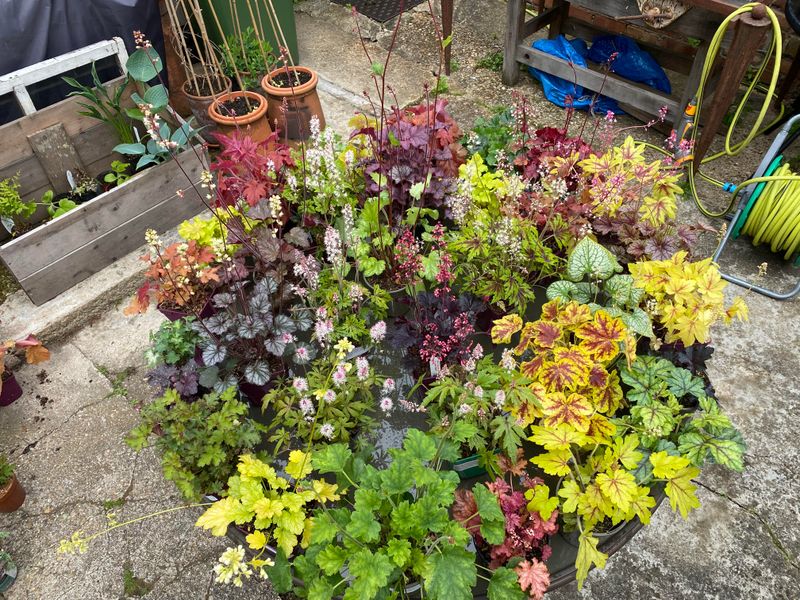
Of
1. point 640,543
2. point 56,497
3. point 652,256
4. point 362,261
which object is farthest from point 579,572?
point 56,497

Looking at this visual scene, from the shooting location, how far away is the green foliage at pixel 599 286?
5.72ft

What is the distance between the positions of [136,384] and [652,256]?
7.51ft

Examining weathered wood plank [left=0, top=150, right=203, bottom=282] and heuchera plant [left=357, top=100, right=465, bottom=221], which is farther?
weathered wood plank [left=0, top=150, right=203, bottom=282]

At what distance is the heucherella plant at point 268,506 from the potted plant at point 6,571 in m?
1.15

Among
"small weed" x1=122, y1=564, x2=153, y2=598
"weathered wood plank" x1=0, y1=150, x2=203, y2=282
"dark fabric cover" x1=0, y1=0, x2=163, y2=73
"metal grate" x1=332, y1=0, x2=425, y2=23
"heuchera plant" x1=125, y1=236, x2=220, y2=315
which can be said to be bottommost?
"small weed" x1=122, y1=564, x2=153, y2=598

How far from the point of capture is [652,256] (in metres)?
1.94

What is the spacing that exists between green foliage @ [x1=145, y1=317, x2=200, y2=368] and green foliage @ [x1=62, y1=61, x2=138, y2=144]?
1.63 meters

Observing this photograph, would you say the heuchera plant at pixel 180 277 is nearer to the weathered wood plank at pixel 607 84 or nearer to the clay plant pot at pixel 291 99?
the clay plant pot at pixel 291 99

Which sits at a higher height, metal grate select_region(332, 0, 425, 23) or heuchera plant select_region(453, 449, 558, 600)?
heuchera plant select_region(453, 449, 558, 600)

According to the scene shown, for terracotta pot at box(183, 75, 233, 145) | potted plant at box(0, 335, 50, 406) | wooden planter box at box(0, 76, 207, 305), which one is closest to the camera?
potted plant at box(0, 335, 50, 406)

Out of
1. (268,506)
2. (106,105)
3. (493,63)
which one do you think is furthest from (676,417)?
(493,63)

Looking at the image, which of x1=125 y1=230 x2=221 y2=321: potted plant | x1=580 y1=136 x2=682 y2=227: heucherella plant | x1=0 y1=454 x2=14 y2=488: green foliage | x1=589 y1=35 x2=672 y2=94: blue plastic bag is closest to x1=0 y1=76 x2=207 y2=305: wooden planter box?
x1=125 y1=230 x2=221 y2=321: potted plant

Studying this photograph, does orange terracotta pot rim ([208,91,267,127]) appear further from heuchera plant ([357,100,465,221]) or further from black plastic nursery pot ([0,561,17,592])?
black plastic nursery pot ([0,561,17,592])

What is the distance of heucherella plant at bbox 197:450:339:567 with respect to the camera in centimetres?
145
